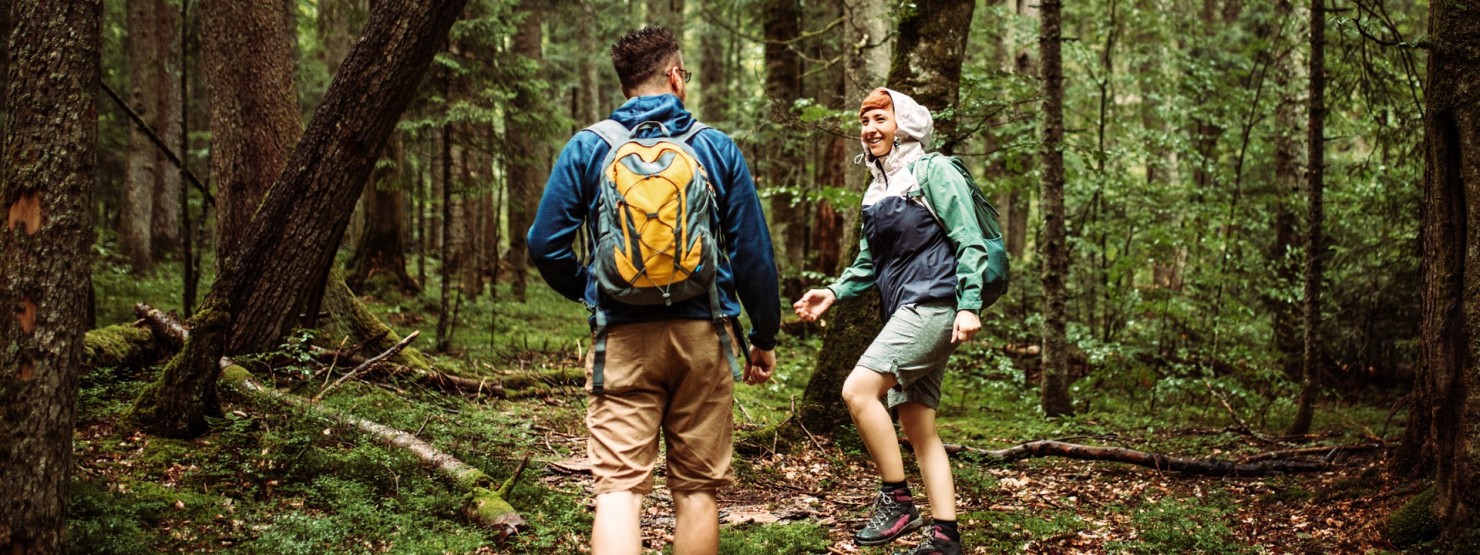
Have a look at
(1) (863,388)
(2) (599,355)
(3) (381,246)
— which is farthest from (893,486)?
(3) (381,246)

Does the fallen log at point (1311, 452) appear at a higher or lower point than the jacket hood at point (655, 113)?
lower

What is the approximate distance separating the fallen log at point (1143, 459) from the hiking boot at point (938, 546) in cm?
244

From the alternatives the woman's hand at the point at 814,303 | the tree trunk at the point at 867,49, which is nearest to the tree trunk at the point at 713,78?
the tree trunk at the point at 867,49

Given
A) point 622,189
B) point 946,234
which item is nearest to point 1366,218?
point 946,234

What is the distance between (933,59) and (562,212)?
4.30 meters

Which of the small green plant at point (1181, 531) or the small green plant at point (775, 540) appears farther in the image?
the small green plant at point (1181, 531)

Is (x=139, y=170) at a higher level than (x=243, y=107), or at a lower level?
higher

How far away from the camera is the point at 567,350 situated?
11219 mm

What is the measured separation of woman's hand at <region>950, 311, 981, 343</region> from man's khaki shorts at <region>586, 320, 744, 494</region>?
42.1 inches

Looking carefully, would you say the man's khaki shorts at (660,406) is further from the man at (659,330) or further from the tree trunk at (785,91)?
the tree trunk at (785,91)

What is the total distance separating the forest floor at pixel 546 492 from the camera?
4199 mm

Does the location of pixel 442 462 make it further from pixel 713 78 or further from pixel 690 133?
pixel 713 78

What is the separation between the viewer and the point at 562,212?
310 centimetres

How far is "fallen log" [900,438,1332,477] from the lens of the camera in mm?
6141
